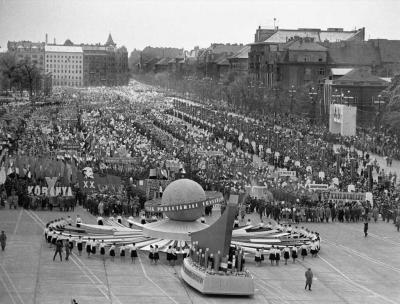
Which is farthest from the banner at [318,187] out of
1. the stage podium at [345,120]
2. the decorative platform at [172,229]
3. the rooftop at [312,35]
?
the rooftop at [312,35]

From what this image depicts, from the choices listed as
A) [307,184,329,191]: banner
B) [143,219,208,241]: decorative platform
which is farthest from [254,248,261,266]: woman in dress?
[307,184,329,191]: banner

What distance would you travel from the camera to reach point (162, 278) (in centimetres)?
3438

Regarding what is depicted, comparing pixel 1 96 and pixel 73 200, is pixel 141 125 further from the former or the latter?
pixel 1 96

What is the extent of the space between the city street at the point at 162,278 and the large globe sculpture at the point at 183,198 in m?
2.56

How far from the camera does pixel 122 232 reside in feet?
134

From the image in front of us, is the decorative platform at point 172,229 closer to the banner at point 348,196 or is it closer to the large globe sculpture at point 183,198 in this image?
the large globe sculpture at point 183,198

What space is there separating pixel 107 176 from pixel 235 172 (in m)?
8.48

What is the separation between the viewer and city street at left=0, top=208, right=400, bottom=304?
31.8 m

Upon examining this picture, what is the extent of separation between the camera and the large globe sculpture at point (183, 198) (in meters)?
39.9

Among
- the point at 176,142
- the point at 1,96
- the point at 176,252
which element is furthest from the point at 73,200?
the point at 1,96

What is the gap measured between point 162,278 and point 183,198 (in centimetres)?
590

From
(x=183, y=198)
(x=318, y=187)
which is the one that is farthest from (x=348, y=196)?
(x=183, y=198)

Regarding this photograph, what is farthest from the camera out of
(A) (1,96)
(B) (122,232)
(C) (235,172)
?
(A) (1,96)

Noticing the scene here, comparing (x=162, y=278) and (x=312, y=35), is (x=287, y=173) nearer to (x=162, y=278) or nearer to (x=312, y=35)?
(x=162, y=278)
